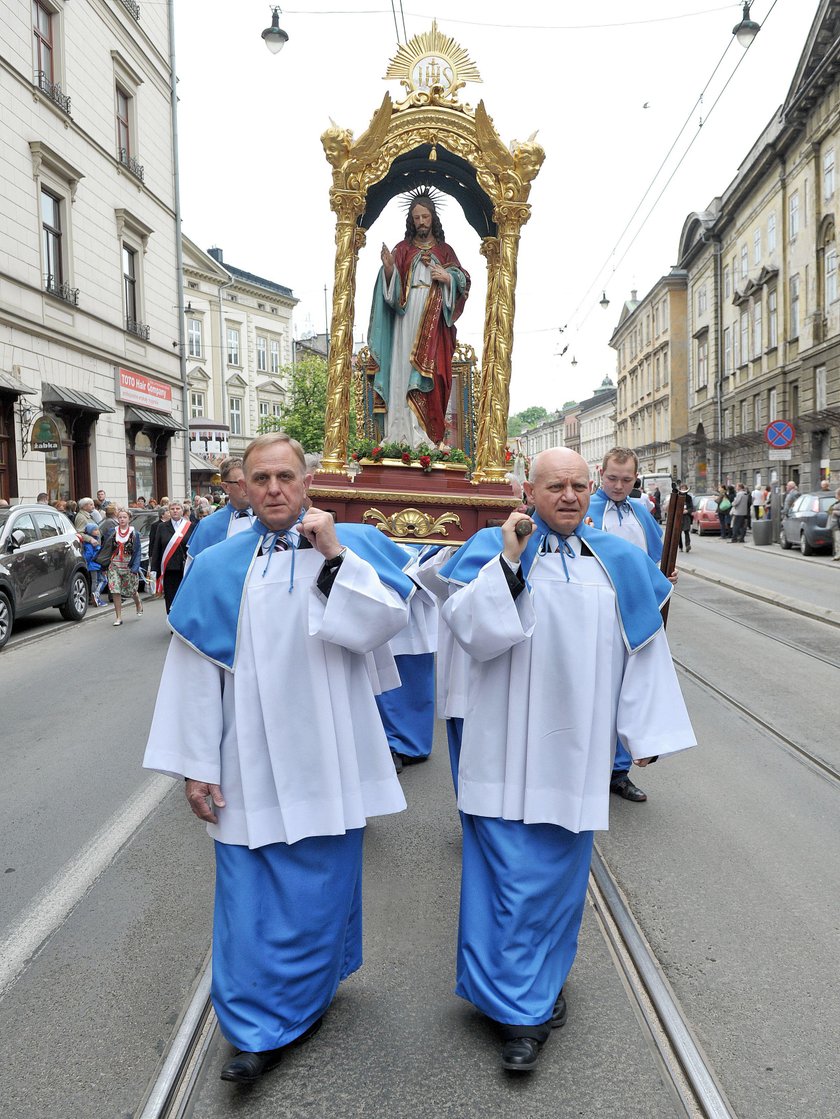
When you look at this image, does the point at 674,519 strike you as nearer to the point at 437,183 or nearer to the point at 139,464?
the point at 437,183

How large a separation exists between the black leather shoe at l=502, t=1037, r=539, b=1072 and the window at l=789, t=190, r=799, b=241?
126ft

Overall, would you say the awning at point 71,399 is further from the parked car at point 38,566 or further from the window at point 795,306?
the window at point 795,306

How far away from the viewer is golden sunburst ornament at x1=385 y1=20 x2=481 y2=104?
734cm

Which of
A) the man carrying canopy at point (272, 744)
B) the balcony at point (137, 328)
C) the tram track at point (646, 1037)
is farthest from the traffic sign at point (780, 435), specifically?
the man carrying canopy at point (272, 744)

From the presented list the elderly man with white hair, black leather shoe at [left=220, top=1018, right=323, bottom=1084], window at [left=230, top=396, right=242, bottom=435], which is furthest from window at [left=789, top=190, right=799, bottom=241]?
black leather shoe at [left=220, top=1018, right=323, bottom=1084]

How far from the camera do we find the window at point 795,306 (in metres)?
36.3

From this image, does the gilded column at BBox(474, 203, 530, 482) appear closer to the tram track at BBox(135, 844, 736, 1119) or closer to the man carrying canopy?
the tram track at BBox(135, 844, 736, 1119)

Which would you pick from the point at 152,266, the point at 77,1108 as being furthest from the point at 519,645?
the point at 152,266

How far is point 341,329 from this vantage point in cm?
733

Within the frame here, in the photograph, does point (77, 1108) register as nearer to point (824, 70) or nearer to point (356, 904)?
point (356, 904)

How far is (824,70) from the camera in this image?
30.3 metres

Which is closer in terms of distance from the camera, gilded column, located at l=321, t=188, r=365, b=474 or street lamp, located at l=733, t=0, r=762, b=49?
gilded column, located at l=321, t=188, r=365, b=474

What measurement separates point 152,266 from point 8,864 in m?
25.6

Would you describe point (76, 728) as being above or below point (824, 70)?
below
